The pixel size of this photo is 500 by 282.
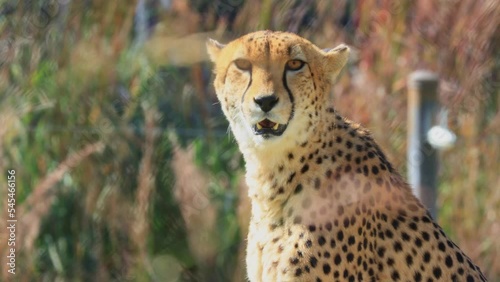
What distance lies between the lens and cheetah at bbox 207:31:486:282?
8.57 ft

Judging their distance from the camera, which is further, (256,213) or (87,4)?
(87,4)

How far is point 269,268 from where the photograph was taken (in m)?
2.65

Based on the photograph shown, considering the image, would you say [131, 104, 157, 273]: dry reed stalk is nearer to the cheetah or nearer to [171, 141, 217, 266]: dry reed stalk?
[171, 141, 217, 266]: dry reed stalk

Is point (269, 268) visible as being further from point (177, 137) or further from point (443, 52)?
point (443, 52)

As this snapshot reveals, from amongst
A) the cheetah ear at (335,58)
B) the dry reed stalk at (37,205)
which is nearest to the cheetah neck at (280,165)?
the cheetah ear at (335,58)

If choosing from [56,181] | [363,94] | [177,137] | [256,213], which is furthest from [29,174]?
[256,213]

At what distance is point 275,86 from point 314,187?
1.04ft

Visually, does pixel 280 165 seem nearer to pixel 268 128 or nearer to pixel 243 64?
pixel 268 128

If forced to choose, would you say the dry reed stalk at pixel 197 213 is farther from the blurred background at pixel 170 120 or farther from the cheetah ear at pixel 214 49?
the cheetah ear at pixel 214 49

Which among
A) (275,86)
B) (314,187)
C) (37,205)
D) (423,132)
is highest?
(275,86)

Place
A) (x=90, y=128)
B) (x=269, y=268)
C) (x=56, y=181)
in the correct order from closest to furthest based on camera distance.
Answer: (x=269, y=268) → (x=56, y=181) → (x=90, y=128)

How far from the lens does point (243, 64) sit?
2662 millimetres

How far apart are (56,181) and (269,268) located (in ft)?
6.35

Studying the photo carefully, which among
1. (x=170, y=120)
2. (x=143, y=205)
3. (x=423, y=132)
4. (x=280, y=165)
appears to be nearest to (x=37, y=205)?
(x=143, y=205)
